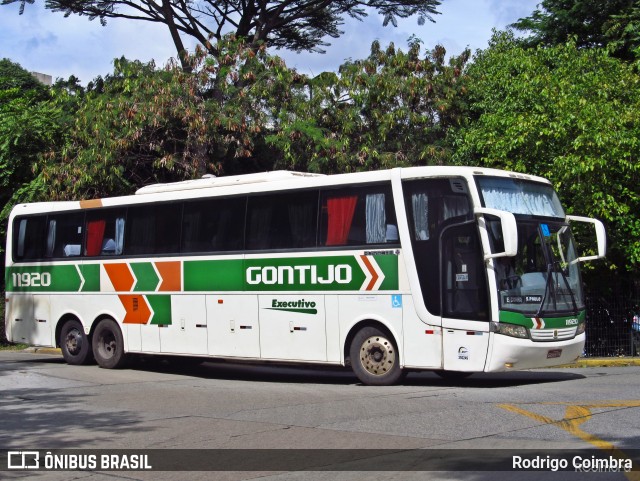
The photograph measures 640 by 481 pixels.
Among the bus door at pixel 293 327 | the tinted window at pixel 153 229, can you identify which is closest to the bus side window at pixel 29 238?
the tinted window at pixel 153 229

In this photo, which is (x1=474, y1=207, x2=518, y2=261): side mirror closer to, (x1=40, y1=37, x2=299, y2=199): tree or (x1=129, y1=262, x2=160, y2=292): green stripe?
(x1=129, y1=262, x2=160, y2=292): green stripe

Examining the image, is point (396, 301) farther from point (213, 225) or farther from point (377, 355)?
point (213, 225)

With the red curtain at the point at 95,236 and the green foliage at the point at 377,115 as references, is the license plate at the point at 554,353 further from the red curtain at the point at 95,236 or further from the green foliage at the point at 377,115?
the green foliage at the point at 377,115

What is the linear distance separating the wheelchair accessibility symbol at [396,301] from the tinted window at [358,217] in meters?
0.87

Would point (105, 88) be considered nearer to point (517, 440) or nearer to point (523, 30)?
point (523, 30)

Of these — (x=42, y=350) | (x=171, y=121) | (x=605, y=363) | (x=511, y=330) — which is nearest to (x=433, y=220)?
(x=511, y=330)

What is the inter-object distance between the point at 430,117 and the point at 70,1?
12458 millimetres

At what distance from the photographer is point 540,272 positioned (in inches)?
567

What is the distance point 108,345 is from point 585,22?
21.6 m

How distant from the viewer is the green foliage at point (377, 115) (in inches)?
979

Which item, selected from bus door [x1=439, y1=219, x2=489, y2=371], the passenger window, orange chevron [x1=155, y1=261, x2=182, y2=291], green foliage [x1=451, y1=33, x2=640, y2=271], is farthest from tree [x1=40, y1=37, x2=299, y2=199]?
bus door [x1=439, y1=219, x2=489, y2=371]

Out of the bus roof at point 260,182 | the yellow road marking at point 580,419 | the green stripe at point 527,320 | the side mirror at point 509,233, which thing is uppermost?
the bus roof at point 260,182

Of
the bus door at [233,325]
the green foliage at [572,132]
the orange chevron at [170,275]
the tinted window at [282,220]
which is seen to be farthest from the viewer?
the green foliage at [572,132]

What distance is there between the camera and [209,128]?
82.3ft
